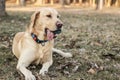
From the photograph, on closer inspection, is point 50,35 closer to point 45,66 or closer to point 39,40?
point 39,40

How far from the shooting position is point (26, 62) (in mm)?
5523

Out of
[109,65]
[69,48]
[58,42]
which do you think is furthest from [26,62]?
[58,42]

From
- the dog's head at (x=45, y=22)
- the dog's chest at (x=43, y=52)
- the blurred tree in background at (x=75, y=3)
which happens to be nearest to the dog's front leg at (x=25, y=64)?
the dog's chest at (x=43, y=52)

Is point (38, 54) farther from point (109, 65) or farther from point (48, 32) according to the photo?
point (109, 65)

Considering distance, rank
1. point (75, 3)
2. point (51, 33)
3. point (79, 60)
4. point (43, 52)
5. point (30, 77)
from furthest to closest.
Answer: point (75, 3) < point (79, 60) < point (43, 52) < point (51, 33) < point (30, 77)

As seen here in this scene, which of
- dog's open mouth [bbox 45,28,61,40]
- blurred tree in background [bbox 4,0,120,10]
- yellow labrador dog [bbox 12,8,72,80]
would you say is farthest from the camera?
blurred tree in background [bbox 4,0,120,10]

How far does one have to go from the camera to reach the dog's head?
5.34 meters

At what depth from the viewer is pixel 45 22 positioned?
5.42m

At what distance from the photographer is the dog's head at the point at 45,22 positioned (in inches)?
210

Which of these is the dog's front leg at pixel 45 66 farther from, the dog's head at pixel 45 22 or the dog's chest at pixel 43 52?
the dog's head at pixel 45 22

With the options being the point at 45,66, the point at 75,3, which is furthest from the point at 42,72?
the point at 75,3

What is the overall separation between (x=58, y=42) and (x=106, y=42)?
3.36 feet

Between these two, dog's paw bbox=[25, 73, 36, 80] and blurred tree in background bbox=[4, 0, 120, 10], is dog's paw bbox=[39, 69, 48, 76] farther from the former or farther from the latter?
blurred tree in background bbox=[4, 0, 120, 10]

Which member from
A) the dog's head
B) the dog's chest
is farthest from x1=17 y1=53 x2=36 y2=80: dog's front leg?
the dog's head
